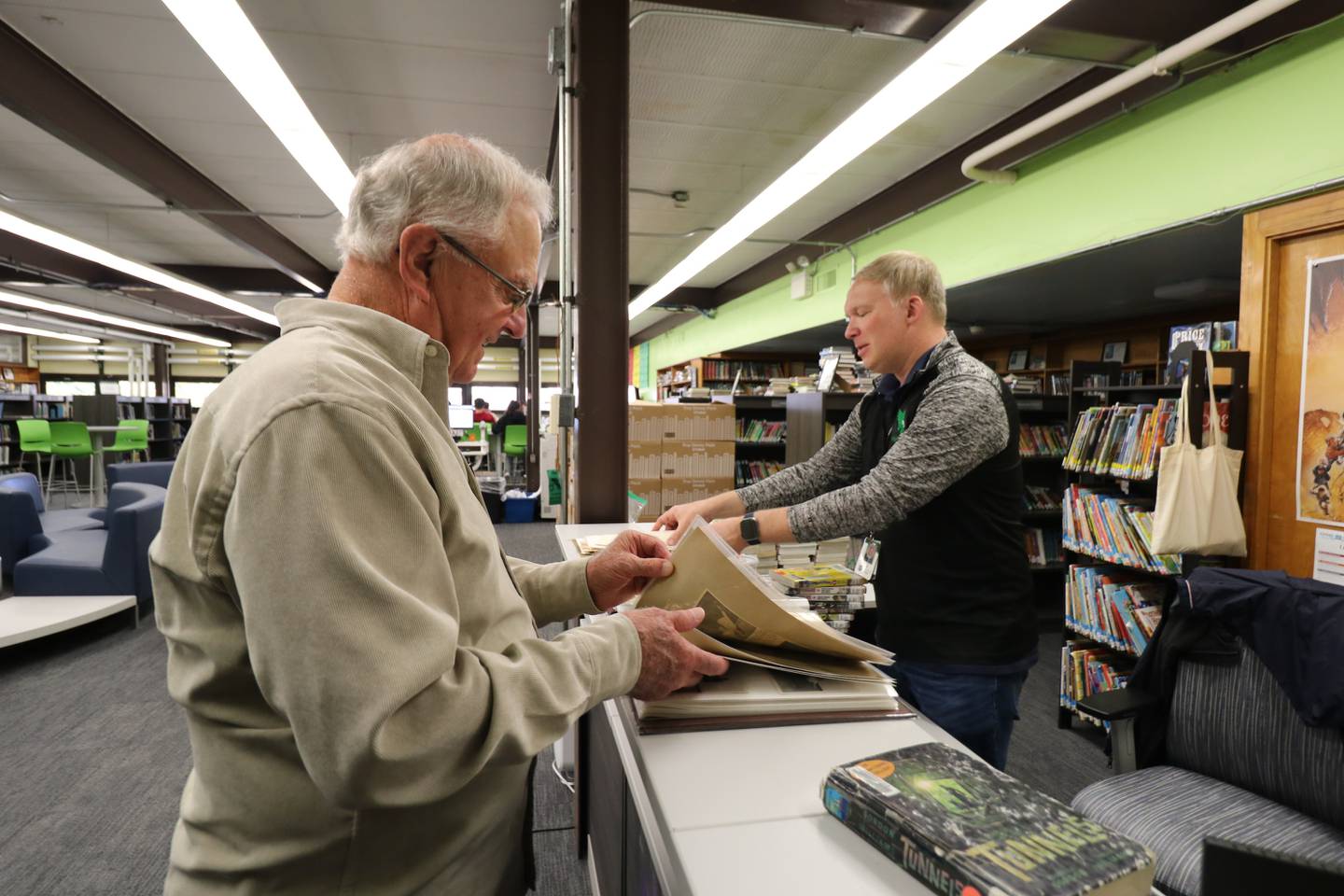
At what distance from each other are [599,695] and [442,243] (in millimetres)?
612

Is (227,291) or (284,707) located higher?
(227,291)

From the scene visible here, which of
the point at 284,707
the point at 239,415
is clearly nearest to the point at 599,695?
the point at 284,707

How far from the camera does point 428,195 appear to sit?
896 millimetres

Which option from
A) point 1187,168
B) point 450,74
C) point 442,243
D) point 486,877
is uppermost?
point 450,74

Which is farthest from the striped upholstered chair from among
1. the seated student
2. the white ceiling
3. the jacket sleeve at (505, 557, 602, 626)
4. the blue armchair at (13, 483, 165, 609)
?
the seated student

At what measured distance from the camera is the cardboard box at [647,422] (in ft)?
13.7

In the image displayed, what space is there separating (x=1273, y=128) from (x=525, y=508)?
7.45 metres

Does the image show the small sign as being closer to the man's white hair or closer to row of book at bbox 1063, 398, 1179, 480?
row of book at bbox 1063, 398, 1179, 480

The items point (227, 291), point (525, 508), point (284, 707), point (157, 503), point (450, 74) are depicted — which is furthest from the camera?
point (227, 291)

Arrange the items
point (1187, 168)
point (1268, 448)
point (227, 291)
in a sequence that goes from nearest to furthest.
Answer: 1. point (1268, 448)
2. point (1187, 168)
3. point (227, 291)

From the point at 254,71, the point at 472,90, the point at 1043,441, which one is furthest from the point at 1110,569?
the point at 254,71

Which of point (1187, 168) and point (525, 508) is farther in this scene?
point (525, 508)

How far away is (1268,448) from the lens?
2838mm

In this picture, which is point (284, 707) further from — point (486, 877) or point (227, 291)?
point (227, 291)
